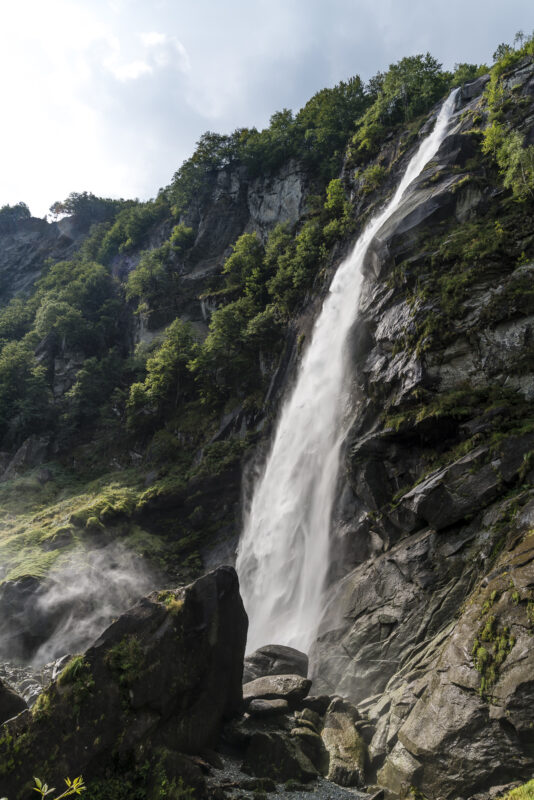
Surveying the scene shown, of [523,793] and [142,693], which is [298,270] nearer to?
[142,693]

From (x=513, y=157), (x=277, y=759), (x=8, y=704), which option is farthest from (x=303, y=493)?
(x=513, y=157)

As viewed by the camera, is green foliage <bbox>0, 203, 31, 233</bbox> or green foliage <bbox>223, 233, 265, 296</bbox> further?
green foliage <bbox>0, 203, 31, 233</bbox>

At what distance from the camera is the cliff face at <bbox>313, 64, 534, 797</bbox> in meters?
8.45

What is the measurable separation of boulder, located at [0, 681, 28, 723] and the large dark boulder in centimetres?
108

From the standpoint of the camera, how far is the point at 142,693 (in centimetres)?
916

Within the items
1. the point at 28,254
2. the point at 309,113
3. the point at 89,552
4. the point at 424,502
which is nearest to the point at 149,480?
the point at 89,552

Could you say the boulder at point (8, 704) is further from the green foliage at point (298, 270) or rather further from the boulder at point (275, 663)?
the green foliage at point (298, 270)

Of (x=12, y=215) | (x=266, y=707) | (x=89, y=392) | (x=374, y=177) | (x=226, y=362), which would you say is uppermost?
(x=12, y=215)

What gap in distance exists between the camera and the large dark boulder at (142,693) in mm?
8047

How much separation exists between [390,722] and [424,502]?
5.47m

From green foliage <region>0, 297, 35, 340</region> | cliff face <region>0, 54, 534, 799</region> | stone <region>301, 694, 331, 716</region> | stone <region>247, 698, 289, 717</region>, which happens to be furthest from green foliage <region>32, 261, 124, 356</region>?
stone <region>301, 694, 331, 716</region>

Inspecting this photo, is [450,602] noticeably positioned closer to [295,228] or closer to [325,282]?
[325,282]

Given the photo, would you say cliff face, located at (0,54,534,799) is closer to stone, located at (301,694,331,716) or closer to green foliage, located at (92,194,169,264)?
stone, located at (301,694,331,716)

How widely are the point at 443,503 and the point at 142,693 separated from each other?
8727 millimetres
